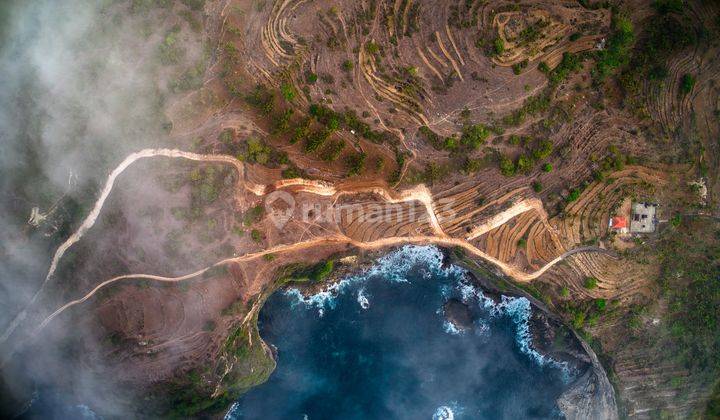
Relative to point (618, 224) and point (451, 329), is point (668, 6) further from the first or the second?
point (451, 329)

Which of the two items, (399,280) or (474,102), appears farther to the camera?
(399,280)

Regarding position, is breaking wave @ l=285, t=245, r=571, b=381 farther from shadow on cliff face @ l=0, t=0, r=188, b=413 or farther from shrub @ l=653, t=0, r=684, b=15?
shrub @ l=653, t=0, r=684, b=15

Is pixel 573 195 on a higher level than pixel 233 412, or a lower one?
higher

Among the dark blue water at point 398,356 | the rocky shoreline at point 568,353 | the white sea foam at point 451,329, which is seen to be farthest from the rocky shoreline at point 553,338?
the dark blue water at point 398,356

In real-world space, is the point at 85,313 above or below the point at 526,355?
above

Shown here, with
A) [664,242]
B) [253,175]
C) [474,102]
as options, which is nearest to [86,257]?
[253,175]

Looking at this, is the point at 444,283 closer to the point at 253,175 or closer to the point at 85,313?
the point at 253,175

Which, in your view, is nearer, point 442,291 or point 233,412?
point 233,412

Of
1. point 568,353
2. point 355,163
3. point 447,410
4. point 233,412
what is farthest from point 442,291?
point 233,412
